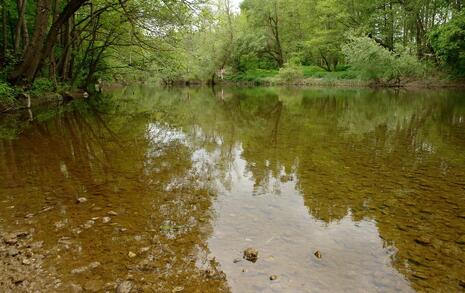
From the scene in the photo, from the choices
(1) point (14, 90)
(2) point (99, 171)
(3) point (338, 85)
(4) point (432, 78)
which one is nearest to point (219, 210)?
(2) point (99, 171)

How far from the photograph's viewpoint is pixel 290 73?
48906 mm

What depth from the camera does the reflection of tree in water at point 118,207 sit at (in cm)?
365

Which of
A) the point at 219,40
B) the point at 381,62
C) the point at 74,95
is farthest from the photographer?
the point at 219,40

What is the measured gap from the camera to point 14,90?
17062 millimetres

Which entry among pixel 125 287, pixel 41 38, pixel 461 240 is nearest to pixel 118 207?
pixel 125 287

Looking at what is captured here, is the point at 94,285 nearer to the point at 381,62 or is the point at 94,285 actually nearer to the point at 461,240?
the point at 461,240

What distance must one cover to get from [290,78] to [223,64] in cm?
1260

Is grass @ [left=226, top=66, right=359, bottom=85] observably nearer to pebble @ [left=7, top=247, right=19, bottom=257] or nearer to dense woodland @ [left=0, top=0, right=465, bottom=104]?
dense woodland @ [left=0, top=0, right=465, bottom=104]

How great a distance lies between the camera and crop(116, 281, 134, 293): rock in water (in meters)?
3.22

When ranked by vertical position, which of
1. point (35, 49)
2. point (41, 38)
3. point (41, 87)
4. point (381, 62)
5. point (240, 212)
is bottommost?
point (240, 212)

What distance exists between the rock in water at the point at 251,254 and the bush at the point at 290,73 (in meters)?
46.3

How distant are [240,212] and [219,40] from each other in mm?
51292

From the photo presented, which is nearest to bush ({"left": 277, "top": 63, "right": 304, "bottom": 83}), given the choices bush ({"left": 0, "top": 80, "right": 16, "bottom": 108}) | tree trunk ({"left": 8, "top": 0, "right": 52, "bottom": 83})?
tree trunk ({"left": 8, "top": 0, "right": 52, "bottom": 83})

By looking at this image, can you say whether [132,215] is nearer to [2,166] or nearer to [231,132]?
[2,166]
